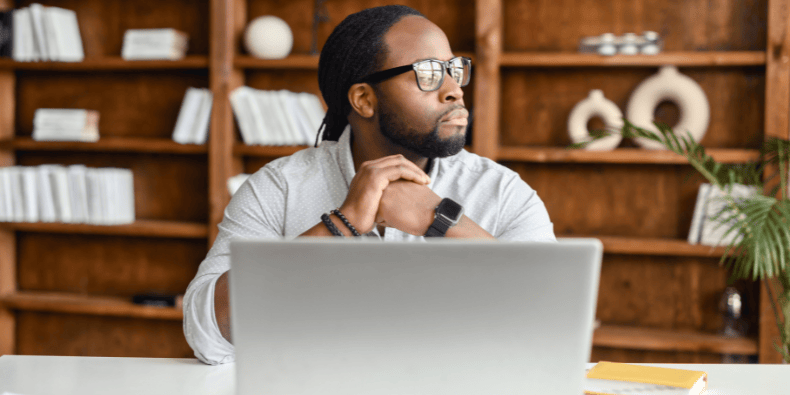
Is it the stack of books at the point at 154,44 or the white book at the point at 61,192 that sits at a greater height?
the stack of books at the point at 154,44

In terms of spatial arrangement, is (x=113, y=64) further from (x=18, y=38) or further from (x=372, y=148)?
(x=372, y=148)

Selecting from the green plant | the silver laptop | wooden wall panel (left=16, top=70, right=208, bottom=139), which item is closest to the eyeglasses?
the silver laptop

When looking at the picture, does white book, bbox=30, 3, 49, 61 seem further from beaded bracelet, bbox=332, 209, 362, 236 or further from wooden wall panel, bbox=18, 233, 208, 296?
beaded bracelet, bbox=332, 209, 362, 236

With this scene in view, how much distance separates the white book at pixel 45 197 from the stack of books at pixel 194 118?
1.92 feet

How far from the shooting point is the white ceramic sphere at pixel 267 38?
260 centimetres

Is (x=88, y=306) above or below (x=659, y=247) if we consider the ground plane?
below

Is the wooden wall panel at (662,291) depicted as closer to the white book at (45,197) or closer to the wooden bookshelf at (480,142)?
the wooden bookshelf at (480,142)

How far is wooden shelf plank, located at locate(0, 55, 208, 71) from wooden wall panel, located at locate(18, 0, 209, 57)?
138 millimetres

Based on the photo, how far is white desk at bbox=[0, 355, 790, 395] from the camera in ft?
2.87

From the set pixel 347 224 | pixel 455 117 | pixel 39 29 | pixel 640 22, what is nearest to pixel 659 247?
pixel 640 22

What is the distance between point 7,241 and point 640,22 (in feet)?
9.88

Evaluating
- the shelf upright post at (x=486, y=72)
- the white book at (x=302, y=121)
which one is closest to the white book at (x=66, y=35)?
the white book at (x=302, y=121)

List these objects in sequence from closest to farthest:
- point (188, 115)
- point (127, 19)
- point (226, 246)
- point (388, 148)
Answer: point (226, 246) < point (388, 148) < point (188, 115) < point (127, 19)

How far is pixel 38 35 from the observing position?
2.76m
